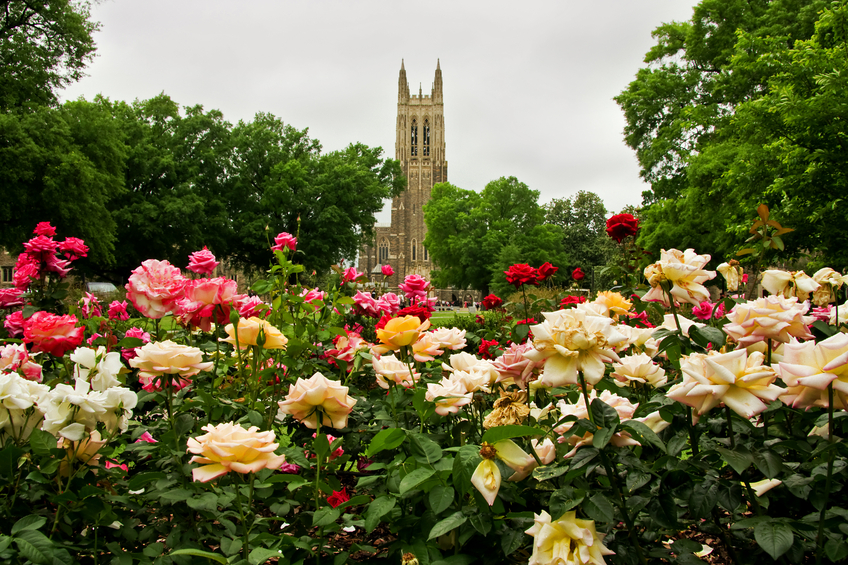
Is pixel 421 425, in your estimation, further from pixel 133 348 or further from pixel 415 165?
pixel 415 165

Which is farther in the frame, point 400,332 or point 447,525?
point 400,332

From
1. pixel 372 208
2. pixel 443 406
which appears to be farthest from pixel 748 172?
pixel 372 208

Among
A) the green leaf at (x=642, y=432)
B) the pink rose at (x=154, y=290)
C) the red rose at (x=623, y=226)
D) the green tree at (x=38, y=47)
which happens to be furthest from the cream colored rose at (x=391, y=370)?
the green tree at (x=38, y=47)

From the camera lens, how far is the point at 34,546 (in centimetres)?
115

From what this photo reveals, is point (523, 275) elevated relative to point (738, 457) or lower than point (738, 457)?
elevated

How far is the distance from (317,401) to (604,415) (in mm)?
690

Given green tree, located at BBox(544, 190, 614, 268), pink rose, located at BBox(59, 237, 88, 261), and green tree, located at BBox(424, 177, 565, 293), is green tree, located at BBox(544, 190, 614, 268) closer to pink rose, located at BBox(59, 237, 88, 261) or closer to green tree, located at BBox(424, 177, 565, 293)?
green tree, located at BBox(424, 177, 565, 293)

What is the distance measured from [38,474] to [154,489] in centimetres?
28

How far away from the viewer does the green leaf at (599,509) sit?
105 cm

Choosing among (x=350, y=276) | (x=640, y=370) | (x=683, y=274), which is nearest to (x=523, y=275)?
(x=350, y=276)

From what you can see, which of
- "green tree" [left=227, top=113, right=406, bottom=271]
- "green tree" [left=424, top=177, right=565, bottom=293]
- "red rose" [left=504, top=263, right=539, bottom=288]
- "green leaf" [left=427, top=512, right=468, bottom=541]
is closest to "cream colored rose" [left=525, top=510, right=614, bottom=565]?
"green leaf" [left=427, top=512, right=468, bottom=541]

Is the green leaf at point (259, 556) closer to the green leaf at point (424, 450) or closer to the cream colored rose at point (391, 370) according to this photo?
the green leaf at point (424, 450)

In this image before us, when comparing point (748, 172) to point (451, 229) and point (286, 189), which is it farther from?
point (451, 229)

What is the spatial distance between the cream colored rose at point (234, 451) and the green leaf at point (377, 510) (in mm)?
231
